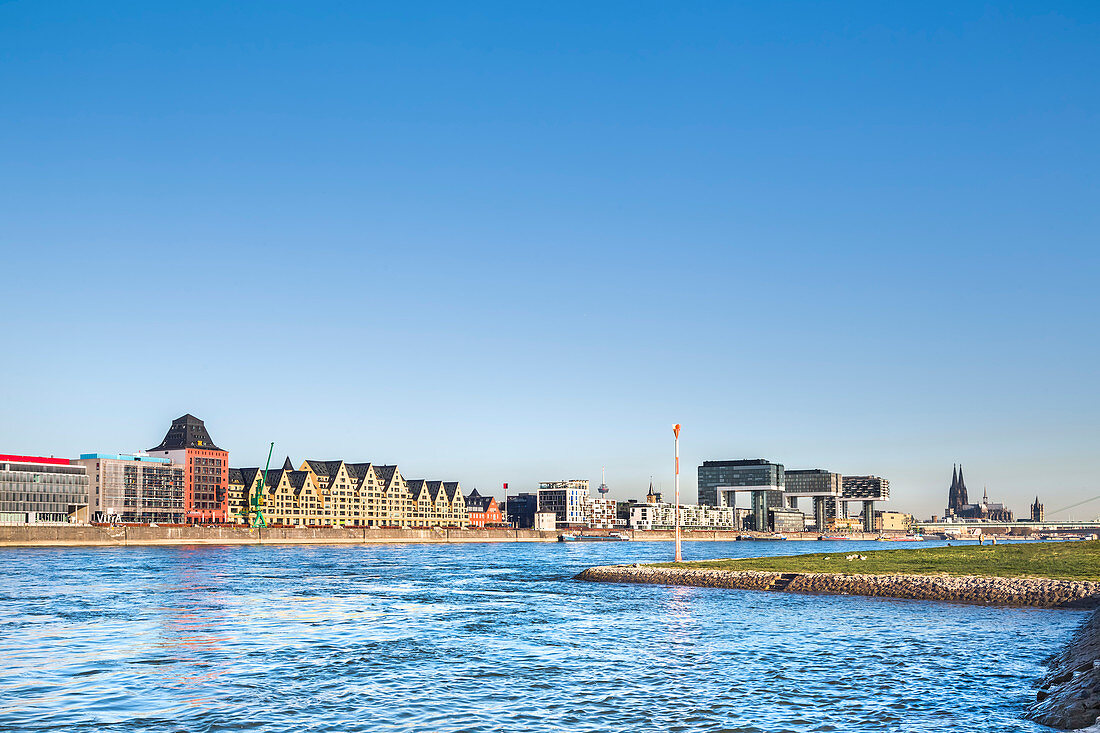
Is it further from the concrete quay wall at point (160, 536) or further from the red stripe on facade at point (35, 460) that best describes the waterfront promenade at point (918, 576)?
the red stripe on facade at point (35, 460)

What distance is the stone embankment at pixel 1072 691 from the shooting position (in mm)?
20609

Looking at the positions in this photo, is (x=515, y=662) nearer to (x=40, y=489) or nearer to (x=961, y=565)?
(x=961, y=565)

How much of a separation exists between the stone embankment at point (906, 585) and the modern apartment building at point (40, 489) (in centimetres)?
15700

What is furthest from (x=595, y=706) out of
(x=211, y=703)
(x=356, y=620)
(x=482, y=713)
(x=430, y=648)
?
(x=356, y=620)

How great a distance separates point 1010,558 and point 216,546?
130626 millimetres

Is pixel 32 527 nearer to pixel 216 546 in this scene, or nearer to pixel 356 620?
pixel 216 546

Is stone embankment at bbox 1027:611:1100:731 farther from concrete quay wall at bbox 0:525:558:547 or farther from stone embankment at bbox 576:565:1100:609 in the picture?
concrete quay wall at bbox 0:525:558:547

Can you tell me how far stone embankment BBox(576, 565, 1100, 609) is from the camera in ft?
154

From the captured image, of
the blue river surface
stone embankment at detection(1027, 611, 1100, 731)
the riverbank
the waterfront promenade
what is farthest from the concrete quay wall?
stone embankment at detection(1027, 611, 1100, 731)

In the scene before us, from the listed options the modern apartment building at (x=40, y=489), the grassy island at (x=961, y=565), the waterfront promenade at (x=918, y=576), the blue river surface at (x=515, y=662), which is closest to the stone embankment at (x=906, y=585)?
the waterfront promenade at (x=918, y=576)

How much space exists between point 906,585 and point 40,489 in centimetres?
18111

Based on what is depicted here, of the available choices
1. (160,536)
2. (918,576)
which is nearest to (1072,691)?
(918,576)

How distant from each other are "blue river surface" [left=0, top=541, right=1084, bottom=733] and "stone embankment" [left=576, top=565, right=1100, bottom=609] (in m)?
2.18

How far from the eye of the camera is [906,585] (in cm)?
5278
